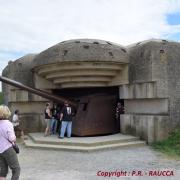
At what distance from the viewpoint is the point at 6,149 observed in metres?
5.73

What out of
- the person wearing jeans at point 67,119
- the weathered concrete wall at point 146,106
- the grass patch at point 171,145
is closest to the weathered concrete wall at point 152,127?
the grass patch at point 171,145

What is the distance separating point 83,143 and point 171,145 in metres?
2.39

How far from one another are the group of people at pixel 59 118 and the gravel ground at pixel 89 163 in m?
1.61

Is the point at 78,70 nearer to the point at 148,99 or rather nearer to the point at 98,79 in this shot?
the point at 98,79

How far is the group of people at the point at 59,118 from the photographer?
1169 centimetres

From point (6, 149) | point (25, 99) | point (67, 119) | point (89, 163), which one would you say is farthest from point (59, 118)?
point (6, 149)

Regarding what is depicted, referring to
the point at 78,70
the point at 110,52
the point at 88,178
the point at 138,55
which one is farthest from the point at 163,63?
the point at 88,178

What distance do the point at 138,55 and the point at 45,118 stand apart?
3.77 metres

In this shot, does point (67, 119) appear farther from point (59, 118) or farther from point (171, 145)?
point (171, 145)

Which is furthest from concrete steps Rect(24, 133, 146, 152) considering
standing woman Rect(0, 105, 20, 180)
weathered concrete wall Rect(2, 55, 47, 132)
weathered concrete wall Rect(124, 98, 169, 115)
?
standing woman Rect(0, 105, 20, 180)

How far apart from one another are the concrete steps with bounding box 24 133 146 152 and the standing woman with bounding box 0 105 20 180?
13.6 feet

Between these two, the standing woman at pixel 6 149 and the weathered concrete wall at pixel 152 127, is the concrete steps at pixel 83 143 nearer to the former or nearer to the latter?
the weathered concrete wall at pixel 152 127

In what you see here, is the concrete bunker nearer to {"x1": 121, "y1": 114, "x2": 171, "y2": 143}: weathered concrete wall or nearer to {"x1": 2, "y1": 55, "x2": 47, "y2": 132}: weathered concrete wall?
{"x1": 121, "y1": 114, "x2": 171, "y2": 143}: weathered concrete wall

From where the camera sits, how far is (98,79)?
40.1 feet
